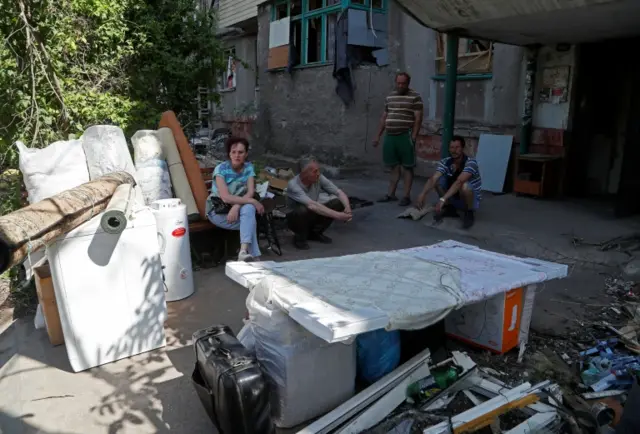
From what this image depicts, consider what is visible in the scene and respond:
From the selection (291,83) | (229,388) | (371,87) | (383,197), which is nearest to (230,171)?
(229,388)

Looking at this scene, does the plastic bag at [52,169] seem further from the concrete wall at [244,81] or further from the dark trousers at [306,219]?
the concrete wall at [244,81]

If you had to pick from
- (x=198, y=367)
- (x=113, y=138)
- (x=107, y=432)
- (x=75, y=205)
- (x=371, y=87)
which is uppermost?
(x=371, y=87)

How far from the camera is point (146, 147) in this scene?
5207 mm

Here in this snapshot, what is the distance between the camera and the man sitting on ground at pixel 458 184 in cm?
577

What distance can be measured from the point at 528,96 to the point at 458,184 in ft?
8.89

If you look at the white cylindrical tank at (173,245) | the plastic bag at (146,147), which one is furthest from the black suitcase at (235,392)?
the plastic bag at (146,147)

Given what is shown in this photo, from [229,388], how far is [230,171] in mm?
3008

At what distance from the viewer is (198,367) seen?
8.61ft

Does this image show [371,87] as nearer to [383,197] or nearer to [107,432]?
[383,197]

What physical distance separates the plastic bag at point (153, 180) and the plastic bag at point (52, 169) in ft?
2.07

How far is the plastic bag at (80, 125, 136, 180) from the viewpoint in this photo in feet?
15.0

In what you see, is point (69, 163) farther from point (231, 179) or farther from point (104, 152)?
point (231, 179)

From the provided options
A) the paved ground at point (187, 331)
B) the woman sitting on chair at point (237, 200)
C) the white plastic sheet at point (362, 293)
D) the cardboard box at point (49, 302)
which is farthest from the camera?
the woman sitting on chair at point (237, 200)

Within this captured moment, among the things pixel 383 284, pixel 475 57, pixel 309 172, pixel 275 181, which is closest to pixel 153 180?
pixel 309 172
